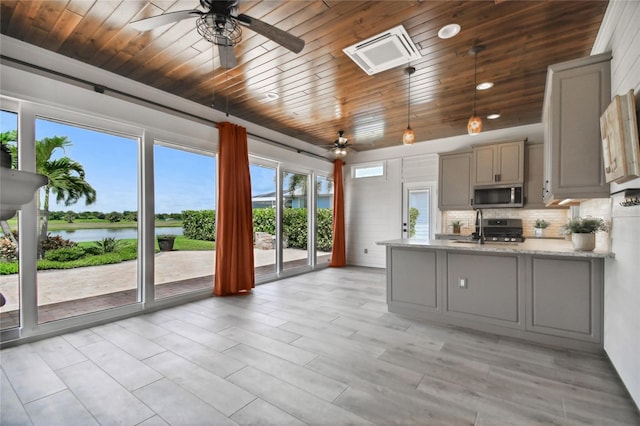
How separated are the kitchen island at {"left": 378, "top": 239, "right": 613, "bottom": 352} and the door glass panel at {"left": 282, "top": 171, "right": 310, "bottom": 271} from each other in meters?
2.98

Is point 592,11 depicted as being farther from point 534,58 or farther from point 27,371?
point 27,371

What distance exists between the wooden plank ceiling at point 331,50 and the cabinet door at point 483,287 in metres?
2.18

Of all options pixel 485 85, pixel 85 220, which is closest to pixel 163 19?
pixel 85 220

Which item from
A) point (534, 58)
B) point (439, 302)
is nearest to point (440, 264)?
Result: point (439, 302)

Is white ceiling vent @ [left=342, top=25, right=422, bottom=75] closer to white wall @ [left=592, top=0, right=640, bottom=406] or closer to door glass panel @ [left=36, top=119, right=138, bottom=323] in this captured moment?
white wall @ [left=592, top=0, right=640, bottom=406]

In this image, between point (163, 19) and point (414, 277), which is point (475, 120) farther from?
point (163, 19)

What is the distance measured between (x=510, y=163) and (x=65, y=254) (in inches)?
261

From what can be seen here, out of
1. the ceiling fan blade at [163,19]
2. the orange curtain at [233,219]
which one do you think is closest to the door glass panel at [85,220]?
the orange curtain at [233,219]

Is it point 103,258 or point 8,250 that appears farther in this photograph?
point 103,258

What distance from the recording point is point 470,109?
4.60 m

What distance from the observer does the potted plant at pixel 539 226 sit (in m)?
5.15

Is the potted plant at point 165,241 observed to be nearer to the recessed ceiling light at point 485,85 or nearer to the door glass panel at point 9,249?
the door glass panel at point 9,249

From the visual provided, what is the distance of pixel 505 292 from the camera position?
310 cm

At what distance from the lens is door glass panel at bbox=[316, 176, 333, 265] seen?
7191 mm
